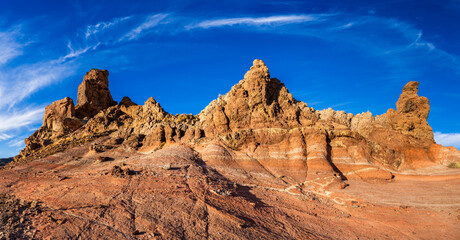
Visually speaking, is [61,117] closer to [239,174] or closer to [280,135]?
[239,174]

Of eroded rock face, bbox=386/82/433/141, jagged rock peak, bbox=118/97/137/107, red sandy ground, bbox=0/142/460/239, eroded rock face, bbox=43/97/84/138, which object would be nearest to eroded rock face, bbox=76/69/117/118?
eroded rock face, bbox=43/97/84/138

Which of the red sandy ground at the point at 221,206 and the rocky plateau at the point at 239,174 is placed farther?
the rocky plateau at the point at 239,174

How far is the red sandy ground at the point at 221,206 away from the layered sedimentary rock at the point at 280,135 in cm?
389

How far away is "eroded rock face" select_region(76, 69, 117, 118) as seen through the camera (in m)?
58.2

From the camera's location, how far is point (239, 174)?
93.1 feet

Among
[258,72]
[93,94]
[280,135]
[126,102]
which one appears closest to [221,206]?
[280,135]

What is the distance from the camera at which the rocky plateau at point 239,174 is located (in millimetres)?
14812

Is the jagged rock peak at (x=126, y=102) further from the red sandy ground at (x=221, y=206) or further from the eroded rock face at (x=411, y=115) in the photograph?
the eroded rock face at (x=411, y=115)

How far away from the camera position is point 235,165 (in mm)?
31750

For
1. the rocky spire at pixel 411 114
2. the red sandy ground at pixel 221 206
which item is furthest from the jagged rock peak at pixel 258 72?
the rocky spire at pixel 411 114

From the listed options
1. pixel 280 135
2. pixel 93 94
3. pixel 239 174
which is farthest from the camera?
pixel 93 94

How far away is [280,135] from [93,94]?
4732 cm

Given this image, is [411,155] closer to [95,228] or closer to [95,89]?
[95,228]

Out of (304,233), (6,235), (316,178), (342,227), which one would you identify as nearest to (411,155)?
(316,178)
